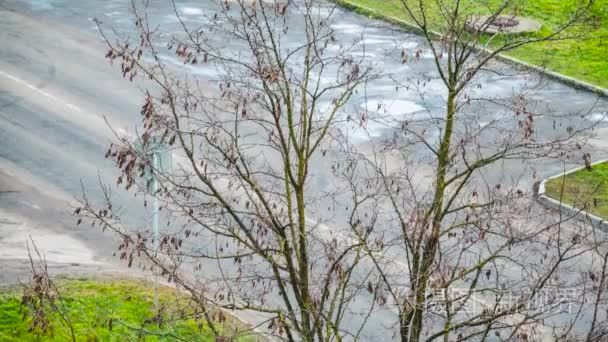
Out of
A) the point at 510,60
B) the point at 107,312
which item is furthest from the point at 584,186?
the point at 107,312

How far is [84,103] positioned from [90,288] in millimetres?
7712

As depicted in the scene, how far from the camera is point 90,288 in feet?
47.9

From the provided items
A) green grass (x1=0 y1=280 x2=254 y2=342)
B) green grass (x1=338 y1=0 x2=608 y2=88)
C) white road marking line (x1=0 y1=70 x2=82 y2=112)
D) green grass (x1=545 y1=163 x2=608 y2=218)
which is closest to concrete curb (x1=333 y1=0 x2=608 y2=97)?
→ green grass (x1=338 y1=0 x2=608 y2=88)

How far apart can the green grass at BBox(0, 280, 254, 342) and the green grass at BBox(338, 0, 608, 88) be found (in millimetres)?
10878

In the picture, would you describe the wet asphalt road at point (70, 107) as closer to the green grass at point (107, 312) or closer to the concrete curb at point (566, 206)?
the concrete curb at point (566, 206)

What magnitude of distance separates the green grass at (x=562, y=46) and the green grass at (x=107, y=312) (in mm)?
10878

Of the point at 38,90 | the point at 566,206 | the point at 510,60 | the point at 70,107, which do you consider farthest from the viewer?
the point at 510,60

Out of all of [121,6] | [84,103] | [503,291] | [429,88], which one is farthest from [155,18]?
[503,291]

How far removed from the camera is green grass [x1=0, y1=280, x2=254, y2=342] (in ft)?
42.5

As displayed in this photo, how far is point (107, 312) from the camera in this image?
1295cm

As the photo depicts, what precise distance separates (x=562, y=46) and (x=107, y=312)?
663 inches

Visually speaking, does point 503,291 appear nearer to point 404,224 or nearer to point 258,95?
point 404,224

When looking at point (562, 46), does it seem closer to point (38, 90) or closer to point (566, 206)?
point (566, 206)

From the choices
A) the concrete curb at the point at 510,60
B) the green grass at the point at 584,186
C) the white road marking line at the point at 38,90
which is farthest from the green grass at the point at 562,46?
the white road marking line at the point at 38,90
